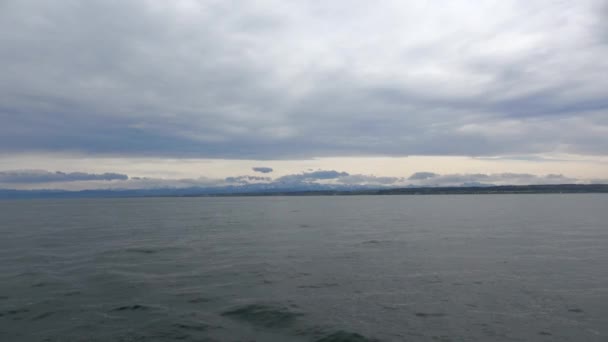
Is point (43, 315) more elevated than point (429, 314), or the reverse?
point (429, 314)

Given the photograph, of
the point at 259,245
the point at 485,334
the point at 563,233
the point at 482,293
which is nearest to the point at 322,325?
the point at 485,334

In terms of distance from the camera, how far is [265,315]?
21047 mm

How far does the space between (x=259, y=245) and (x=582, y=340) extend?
Answer: 1360 inches

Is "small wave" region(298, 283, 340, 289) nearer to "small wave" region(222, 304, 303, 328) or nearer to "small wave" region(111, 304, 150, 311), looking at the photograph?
"small wave" region(222, 304, 303, 328)

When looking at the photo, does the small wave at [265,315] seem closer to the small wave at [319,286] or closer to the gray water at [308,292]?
the gray water at [308,292]

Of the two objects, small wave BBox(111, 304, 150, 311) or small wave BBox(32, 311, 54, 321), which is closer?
small wave BBox(32, 311, 54, 321)

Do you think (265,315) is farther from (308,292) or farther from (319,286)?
(319,286)

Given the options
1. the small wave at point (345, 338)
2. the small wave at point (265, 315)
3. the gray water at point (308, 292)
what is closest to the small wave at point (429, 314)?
the gray water at point (308, 292)

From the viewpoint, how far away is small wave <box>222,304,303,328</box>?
2003cm

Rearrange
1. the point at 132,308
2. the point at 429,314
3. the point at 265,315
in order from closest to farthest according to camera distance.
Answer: the point at 429,314 < the point at 265,315 < the point at 132,308

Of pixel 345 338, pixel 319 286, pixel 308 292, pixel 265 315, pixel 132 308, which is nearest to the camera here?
pixel 345 338

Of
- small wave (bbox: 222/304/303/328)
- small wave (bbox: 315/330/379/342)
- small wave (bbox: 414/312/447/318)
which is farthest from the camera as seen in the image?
small wave (bbox: 414/312/447/318)

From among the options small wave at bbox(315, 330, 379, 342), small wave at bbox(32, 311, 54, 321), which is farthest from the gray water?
small wave at bbox(32, 311, 54, 321)

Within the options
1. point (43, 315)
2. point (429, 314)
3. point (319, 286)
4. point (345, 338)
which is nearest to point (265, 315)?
point (345, 338)
